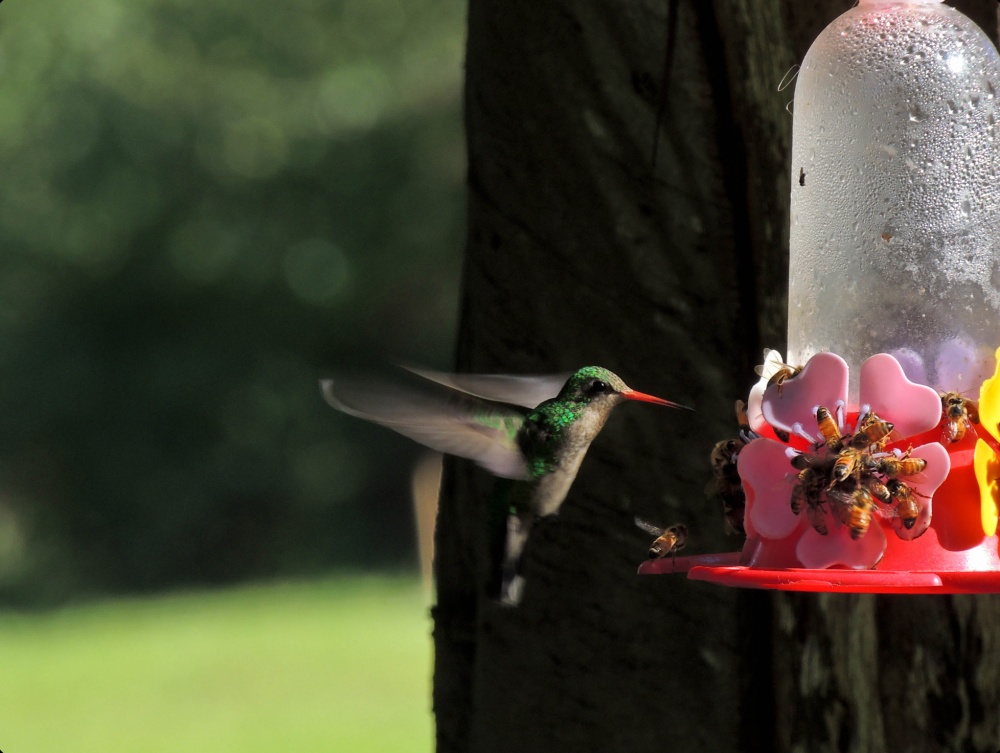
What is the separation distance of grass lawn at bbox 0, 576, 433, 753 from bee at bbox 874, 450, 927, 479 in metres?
8.54

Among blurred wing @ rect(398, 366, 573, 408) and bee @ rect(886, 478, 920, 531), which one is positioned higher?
blurred wing @ rect(398, 366, 573, 408)

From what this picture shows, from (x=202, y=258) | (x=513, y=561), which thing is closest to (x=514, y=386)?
(x=513, y=561)

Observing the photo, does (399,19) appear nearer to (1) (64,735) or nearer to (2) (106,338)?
(2) (106,338)

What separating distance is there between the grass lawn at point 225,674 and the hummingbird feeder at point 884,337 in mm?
8204

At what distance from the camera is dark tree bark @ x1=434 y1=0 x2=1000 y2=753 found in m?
3.16

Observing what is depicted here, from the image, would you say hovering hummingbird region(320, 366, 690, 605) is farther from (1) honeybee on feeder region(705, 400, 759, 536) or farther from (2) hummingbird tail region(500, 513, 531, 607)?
(1) honeybee on feeder region(705, 400, 759, 536)

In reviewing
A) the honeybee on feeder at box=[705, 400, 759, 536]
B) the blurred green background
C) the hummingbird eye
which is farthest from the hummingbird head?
the blurred green background

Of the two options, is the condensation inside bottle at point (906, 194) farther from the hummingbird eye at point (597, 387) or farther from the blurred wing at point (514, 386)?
the blurred wing at point (514, 386)

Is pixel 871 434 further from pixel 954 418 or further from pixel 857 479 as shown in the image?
pixel 954 418

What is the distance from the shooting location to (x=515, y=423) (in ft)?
11.6

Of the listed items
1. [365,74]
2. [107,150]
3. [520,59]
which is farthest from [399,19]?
[520,59]

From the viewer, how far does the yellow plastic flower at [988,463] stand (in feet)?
7.82

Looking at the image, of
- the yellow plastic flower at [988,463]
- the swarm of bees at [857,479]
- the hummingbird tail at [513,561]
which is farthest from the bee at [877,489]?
the hummingbird tail at [513,561]

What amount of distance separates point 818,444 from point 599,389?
2.52 ft
